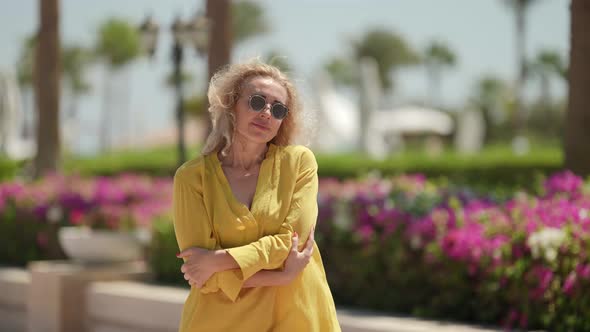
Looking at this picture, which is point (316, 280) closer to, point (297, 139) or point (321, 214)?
point (297, 139)

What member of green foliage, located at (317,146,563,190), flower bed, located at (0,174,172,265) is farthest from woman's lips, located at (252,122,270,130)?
green foliage, located at (317,146,563,190)

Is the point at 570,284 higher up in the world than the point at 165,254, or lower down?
higher up

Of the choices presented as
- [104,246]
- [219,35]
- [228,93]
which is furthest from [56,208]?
[228,93]

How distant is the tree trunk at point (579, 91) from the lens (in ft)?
22.4

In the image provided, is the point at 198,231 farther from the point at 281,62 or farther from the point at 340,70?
the point at 340,70

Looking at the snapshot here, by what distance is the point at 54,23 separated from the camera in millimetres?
14039

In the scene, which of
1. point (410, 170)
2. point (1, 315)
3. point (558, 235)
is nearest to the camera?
point (558, 235)

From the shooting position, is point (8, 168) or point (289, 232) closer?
point (289, 232)

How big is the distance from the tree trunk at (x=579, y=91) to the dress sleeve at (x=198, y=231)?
15.8 ft

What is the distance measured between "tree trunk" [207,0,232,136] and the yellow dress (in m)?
8.04

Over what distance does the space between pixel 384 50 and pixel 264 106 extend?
242 ft

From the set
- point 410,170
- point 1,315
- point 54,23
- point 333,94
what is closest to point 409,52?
point 333,94

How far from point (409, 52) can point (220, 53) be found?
2647 inches

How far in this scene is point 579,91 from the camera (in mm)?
6910
